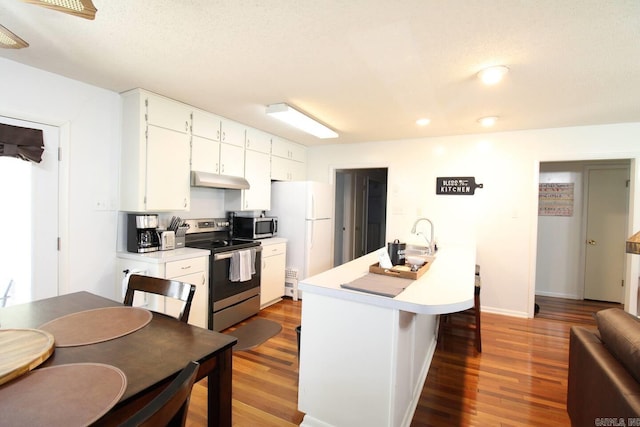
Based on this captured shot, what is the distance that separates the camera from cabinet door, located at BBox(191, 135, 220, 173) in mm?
3252

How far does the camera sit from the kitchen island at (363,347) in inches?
62.2

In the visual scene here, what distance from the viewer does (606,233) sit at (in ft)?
15.1

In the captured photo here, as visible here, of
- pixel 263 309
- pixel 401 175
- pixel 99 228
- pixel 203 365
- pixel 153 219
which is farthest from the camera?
pixel 401 175

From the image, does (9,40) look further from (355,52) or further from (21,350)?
(355,52)

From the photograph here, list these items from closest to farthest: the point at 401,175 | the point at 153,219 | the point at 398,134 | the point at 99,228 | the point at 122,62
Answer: the point at 122,62
the point at 99,228
the point at 153,219
the point at 398,134
the point at 401,175

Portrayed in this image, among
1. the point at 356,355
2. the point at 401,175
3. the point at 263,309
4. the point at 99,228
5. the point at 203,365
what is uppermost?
the point at 401,175

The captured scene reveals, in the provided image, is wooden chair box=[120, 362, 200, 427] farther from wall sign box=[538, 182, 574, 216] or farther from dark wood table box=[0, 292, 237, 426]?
wall sign box=[538, 182, 574, 216]

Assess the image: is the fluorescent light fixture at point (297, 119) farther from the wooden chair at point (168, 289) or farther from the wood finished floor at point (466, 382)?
the wood finished floor at point (466, 382)

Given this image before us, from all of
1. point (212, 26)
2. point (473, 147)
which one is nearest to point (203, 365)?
point (212, 26)

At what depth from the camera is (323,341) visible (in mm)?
1783

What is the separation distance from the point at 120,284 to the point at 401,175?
3.72 metres

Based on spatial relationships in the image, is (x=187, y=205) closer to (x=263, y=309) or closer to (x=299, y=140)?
(x=263, y=309)

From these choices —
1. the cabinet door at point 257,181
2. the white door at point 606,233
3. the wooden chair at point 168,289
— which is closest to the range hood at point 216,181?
the cabinet door at point 257,181

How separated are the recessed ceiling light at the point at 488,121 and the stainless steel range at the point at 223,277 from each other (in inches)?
117
